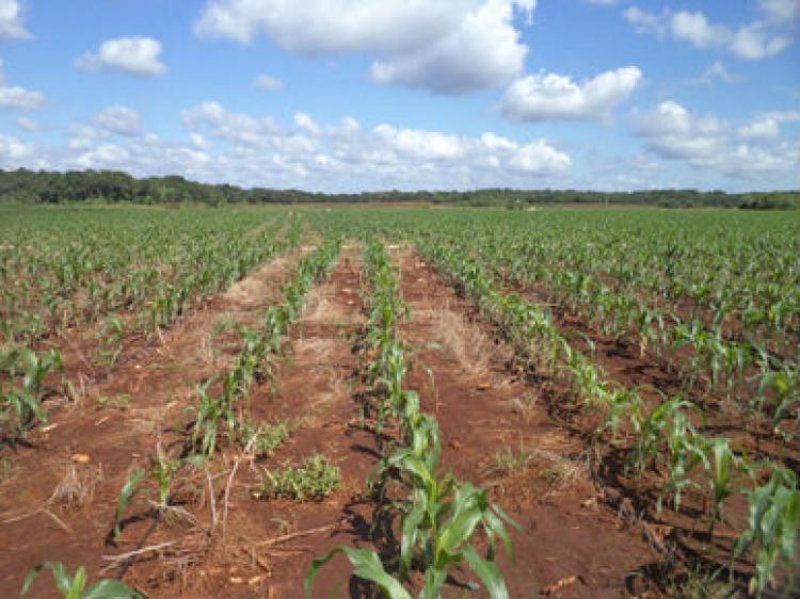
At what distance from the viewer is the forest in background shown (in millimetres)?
72562

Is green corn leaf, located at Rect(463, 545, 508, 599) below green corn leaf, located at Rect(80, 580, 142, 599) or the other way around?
the other way around

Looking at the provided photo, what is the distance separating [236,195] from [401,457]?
339ft

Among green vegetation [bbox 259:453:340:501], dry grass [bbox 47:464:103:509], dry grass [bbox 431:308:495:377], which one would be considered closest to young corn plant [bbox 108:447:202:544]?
dry grass [bbox 47:464:103:509]

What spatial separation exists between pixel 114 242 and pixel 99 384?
1349 cm

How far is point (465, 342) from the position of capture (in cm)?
600

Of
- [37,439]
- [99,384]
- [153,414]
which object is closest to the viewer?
[37,439]

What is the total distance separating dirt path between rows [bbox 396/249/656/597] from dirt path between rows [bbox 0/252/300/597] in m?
2.08

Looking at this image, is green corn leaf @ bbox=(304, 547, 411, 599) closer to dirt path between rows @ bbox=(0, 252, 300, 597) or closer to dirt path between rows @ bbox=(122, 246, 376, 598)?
dirt path between rows @ bbox=(122, 246, 376, 598)

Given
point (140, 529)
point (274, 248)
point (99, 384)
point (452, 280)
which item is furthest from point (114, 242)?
point (140, 529)

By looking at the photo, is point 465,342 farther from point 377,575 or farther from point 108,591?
point 108,591

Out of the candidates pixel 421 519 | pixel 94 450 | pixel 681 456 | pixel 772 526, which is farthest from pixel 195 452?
pixel 772 526

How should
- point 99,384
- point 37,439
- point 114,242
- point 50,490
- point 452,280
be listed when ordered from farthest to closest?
point 114,242
point 452,280
point 99,384
point 37,439
point 50,490

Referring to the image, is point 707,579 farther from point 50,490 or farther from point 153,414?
point 153,414

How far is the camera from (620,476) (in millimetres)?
3186
